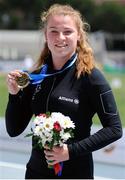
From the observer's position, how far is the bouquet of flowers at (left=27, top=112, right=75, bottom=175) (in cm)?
207

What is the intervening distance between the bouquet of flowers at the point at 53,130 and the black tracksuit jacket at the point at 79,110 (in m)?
0.08

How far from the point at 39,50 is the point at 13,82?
1.78 metres

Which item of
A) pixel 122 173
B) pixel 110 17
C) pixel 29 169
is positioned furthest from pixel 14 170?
pixel 110 17

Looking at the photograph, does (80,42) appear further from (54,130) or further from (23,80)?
(54,130)

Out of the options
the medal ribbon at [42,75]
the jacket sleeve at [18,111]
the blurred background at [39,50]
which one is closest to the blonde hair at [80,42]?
the medal ribbon at [42,75]

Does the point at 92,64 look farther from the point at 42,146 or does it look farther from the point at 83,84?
the point at 42,146

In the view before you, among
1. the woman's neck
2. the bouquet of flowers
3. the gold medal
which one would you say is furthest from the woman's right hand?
the bouquet of flowers

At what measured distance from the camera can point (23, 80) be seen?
2.35 m

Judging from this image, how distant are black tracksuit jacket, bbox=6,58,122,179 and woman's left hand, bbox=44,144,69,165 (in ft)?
0.09

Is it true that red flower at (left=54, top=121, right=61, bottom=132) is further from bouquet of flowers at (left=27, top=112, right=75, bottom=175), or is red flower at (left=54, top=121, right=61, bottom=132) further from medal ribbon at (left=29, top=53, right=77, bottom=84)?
medal ribbon at (left=29, top=53, right=77, bottom=84)

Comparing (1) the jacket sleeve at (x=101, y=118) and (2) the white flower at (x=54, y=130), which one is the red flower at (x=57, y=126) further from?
(1) the jacket sleeve at (x=101, y=118)

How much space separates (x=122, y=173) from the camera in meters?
4.00

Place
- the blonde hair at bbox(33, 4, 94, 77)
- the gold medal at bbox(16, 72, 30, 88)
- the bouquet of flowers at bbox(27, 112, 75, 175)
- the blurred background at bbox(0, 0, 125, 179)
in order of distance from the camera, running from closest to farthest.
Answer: the bouquet of flowers at bbox(27, 112, 75, 175) < the blonde hair at bbox(33, 4, 94, 77) < the gold medal at bbox(16, 72, 30, 88) < the blurred background at bbox(0, 0, 125, 179)

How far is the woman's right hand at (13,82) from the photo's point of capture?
2.36 metres
